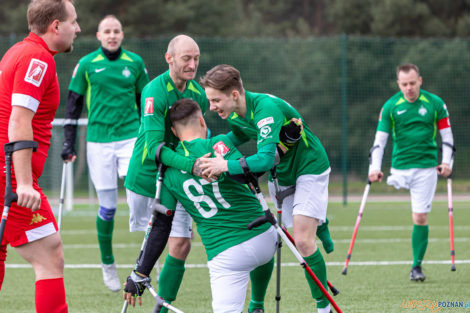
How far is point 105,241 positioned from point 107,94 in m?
1.45

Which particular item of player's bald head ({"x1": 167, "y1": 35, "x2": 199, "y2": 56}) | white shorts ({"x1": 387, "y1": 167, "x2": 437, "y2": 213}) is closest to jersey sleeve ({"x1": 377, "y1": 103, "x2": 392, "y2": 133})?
white shorts ({"x1": 387, "y1": 167, "x2": 437, "y2": 213})

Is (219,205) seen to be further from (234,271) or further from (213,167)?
(234,271)

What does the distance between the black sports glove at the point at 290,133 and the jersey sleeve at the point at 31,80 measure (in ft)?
5.32

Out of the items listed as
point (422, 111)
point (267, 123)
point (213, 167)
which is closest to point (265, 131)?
point (267, 123)

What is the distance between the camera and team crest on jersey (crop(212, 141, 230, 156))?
4.24 metres

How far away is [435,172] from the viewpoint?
770 centimetres

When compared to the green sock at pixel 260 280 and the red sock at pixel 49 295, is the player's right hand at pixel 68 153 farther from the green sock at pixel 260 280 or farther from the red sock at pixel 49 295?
the red sock at pixel 49 295

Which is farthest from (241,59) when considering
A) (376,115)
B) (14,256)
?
(14,256)

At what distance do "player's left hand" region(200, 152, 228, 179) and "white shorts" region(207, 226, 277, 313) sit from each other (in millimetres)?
419

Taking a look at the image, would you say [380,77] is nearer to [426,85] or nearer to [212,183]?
[426,85]

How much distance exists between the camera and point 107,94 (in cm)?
724

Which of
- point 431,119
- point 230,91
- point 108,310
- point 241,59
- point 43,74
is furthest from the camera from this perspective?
point 241,59

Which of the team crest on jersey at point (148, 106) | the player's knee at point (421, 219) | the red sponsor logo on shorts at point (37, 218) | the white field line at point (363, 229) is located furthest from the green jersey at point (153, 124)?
the white field line at point (363, 229)

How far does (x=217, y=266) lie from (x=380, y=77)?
60.3ft
